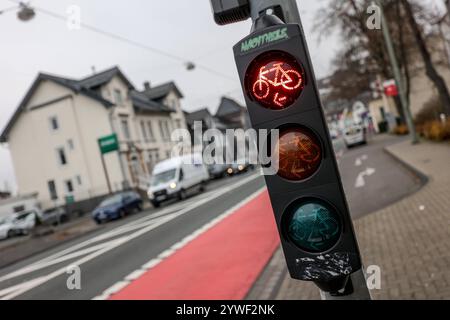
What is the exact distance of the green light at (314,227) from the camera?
4.86 ft

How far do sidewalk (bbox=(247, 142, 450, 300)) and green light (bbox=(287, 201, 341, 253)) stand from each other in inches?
117

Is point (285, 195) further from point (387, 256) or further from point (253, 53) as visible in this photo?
point (387, 256)

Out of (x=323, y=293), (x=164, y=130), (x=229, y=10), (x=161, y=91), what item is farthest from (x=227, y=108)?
(x=323, y=293)

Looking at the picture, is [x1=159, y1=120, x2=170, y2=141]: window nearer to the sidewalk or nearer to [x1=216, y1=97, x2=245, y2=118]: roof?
[x1=216, y1=97, x2=245, y2=118]: roof

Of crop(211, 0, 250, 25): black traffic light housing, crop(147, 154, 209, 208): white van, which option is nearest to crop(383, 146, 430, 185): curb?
crop(211, 0, 250, 25): black traffic light housing

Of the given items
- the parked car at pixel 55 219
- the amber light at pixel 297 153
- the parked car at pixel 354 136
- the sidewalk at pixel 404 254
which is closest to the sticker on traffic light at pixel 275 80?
the amber light at pixel 297 153

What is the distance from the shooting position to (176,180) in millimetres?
27078

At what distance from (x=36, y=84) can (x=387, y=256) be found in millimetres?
37179

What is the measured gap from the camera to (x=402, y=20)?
87.8 feet

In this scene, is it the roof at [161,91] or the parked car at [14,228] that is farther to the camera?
the roof at [161,91]

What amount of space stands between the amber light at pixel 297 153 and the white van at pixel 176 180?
25332 mm

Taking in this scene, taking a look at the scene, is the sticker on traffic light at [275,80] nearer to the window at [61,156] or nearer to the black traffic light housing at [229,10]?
the black traffic light housing at [229,10]
